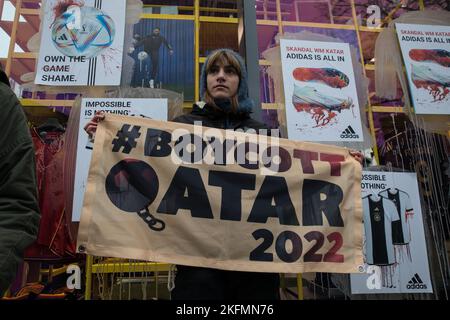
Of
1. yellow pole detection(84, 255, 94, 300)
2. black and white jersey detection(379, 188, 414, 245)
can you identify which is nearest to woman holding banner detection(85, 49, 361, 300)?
black and white jersey detection(379, 188, 414, 245)

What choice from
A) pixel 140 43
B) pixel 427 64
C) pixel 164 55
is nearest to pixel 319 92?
pixel 427 64

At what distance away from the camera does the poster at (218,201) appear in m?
1.70

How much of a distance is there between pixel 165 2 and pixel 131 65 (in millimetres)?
610

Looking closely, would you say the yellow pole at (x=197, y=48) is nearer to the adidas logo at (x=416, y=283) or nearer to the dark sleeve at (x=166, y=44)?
the dark sleeve at (x=166, y=44)

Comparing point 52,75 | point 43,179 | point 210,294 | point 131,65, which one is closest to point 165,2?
point 131,65

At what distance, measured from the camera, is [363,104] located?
2.92m

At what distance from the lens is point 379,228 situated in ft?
8.84

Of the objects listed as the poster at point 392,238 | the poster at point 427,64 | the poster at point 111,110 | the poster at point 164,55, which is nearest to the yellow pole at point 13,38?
the poster at point 111,110

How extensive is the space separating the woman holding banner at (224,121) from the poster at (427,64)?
52.7 inches

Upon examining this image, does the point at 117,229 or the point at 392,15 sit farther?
the point at 392,15

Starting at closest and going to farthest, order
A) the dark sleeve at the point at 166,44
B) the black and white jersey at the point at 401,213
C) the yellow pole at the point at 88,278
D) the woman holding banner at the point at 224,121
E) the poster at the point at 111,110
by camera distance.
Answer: the woman holding banner at the point at 224,121 → the yellow pole at the point at 88,278 → the poster at the point at 111,110 → the black and white jersey at the point at 401,213 → the dark sleeve at the point at 166,44

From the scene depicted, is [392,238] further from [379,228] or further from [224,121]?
[224,121]

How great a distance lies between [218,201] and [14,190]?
94 cm
